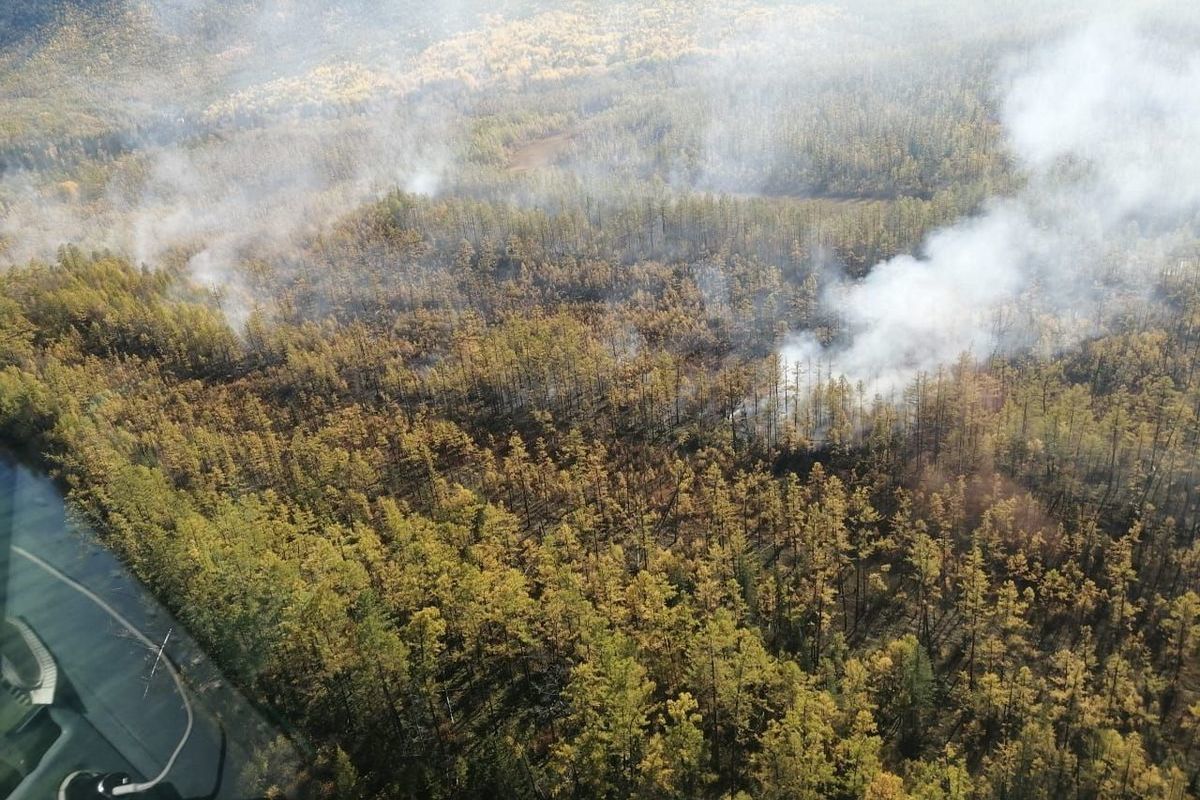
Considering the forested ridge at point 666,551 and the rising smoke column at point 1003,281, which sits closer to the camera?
the forested ridge at point 666,551

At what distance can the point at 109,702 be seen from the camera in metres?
69.2

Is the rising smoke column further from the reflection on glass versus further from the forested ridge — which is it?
the reflection on glass

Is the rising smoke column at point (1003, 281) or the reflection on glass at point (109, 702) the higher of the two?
the reflection on glass at point (109, 702)

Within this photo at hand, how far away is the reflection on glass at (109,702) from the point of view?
62.3m

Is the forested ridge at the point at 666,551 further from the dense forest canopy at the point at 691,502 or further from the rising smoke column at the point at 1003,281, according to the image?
the rising smoke column at the point at 1003,281

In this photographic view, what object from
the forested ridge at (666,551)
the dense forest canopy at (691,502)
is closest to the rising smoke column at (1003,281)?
the dense forest canopy at (691,502)

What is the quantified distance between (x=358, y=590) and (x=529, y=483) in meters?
40.2

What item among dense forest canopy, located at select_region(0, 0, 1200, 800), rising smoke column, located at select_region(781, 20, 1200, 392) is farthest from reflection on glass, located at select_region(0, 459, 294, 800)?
rising smoke column, located at select_region(781, 20, 1200, 392)

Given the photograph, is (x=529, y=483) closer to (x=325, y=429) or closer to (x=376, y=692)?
(x=325, y=429)

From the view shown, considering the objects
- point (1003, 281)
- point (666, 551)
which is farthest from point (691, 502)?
point (1003, 281)

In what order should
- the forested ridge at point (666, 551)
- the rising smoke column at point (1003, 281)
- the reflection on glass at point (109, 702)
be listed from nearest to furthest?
1. the forested ridge at point (666, 551)
2. the reflection on glass at point (109, 702)
3. the rising smoke column at point (1003, 281)

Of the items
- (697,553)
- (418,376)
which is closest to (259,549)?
(697,553)

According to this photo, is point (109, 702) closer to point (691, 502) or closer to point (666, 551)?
point (666, 551)

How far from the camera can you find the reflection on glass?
62281mm
